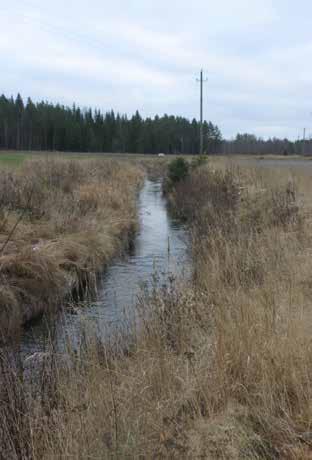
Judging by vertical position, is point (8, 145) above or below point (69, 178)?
above

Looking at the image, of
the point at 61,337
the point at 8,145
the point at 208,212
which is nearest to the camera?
the point at 61,337

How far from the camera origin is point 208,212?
12359mm

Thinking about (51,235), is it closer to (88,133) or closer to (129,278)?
(129,278)

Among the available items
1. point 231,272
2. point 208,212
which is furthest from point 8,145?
point 231,272

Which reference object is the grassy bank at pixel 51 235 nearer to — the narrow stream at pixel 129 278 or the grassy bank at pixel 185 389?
the narrow stream at pixel 129 278

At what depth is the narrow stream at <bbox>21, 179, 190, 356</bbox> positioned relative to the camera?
5.12 m

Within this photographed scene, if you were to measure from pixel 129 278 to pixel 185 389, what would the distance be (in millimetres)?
5504

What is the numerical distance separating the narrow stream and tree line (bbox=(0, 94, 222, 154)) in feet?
Answer: 204

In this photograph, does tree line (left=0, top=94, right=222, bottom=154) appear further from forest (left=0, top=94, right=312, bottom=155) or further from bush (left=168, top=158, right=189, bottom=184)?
bush (left=168, top=158, right=189, bottom=184)

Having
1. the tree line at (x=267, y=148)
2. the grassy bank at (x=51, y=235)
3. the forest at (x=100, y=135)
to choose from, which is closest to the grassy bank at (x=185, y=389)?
the grassy bank at (x=51, y=235)

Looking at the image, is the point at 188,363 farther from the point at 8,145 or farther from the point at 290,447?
the point at 8,145

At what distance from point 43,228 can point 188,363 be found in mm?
7315

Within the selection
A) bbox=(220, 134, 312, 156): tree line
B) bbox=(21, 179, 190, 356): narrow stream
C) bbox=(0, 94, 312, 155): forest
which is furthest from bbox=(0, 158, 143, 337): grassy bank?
bbox=(220, 134, 312, 156): tree line

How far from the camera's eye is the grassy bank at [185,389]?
2498 mm
